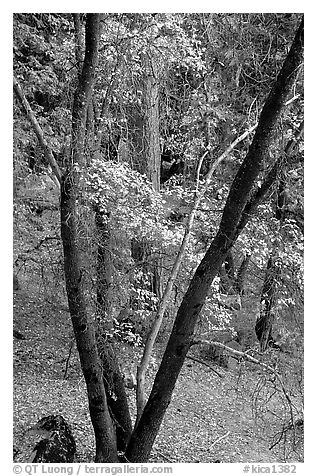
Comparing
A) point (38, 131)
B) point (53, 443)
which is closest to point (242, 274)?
point (53, 443)

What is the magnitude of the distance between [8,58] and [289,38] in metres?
1.98

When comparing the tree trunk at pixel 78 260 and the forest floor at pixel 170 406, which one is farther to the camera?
the forest floor at pixel 170 406

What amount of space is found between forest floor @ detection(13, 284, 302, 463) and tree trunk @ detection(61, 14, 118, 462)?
67 cm

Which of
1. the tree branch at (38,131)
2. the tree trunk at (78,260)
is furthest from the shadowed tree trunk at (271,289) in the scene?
the tree branch at (38,131)

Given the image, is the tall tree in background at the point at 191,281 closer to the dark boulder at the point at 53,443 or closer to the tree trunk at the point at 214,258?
the tree trunk at the point at 214,258

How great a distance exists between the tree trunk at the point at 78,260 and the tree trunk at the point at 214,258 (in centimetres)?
22

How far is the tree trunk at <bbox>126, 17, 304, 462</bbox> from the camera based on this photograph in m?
2.65

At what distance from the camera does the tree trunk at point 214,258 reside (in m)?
2.65

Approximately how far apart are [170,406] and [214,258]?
302cm

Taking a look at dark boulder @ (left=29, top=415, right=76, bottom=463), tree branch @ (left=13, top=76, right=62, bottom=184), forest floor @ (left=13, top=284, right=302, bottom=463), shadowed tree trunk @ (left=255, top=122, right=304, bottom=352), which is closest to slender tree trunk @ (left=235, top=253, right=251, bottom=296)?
shadowed tree trunk @ (left=255, top=122, right=304, bottom=352)

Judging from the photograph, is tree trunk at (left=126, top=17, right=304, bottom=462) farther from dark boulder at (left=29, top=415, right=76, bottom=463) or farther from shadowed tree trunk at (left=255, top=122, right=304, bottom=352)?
shadowed tree trunk at (left=255, top=122, right=304, bottom=352)

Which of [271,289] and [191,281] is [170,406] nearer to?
[271,289]
